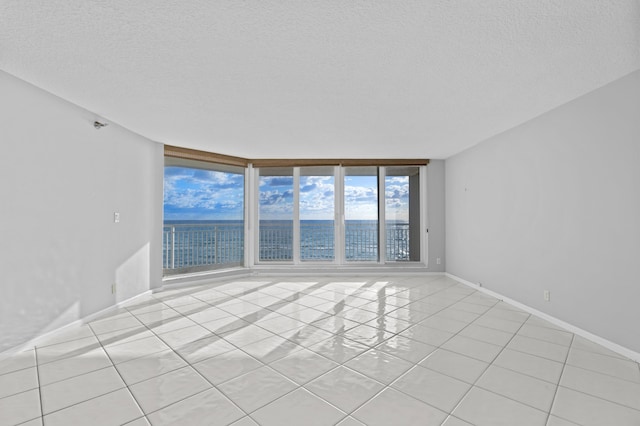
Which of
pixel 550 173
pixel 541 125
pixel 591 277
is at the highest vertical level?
pixel 541 125

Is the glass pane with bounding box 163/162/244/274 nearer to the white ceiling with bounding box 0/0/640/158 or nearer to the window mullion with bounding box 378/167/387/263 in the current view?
the white ceiling with bounding box 0/0/640/158

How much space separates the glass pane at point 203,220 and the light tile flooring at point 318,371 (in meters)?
2.39

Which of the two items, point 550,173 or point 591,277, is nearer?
point 591,277

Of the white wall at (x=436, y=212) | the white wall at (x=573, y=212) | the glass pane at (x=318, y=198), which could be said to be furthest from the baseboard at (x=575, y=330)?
the glass pane at (x=318, y=198)

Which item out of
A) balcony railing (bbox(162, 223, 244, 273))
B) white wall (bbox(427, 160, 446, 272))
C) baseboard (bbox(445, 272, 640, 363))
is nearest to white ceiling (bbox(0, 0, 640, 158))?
white wall (bbox(427, 160, 446, 272))

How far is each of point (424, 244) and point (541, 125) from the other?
2.99m

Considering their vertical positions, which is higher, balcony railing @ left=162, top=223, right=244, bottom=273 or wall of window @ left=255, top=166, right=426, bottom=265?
wall of window @ left=255, top=166, right=426, bottom=265

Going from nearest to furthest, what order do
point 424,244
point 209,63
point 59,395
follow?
point 59,395
point 209,63
point 424,244

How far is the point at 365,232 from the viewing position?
6805mm

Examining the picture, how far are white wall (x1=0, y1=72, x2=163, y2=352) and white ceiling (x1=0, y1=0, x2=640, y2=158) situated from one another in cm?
30

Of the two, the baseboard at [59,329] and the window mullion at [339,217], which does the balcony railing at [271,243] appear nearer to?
the window mullion at [339,217]

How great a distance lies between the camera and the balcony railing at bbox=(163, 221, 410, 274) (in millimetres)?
5840

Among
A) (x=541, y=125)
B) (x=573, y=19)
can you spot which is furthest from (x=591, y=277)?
(x=573, y=19)

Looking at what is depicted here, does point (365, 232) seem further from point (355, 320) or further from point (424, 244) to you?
point (355, 320)
